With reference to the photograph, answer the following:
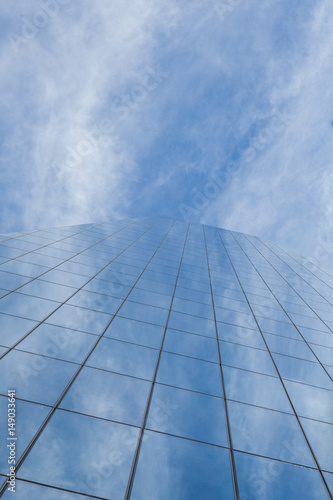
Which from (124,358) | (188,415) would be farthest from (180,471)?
(124,358)

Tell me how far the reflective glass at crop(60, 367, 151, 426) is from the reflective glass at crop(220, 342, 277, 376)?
297 cm

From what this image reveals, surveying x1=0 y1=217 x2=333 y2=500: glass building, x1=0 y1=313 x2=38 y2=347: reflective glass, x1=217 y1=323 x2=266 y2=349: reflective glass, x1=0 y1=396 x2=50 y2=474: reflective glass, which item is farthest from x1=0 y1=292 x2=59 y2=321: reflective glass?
x1=217 y1=323 x2=266 y2=349: reflective glass

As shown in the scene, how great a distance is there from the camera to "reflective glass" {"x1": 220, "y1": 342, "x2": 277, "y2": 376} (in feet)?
29.7

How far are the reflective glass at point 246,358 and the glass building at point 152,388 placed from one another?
46 millimetres

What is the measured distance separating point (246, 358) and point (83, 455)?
5.64 meters

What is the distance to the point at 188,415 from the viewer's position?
21.7ft

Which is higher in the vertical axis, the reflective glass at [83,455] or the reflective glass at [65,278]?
the reflective glass at [65,278]

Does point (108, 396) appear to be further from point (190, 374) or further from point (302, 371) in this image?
point (302, 371)

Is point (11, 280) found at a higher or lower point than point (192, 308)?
higher

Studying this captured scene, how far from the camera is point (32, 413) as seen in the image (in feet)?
18.6

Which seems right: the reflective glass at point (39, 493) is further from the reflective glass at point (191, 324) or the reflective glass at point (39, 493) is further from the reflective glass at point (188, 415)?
the reflective glass at point (191, 324)

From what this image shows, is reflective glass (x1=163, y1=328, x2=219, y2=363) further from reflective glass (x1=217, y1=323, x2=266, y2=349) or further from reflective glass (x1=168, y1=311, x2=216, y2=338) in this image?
reflective glass (x1=217, y1=323, x2=266, y2=349)

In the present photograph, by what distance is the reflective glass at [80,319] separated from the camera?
8.91 meters

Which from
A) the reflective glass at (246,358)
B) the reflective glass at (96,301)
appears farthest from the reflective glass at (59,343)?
the reflective glass at (246,358)
